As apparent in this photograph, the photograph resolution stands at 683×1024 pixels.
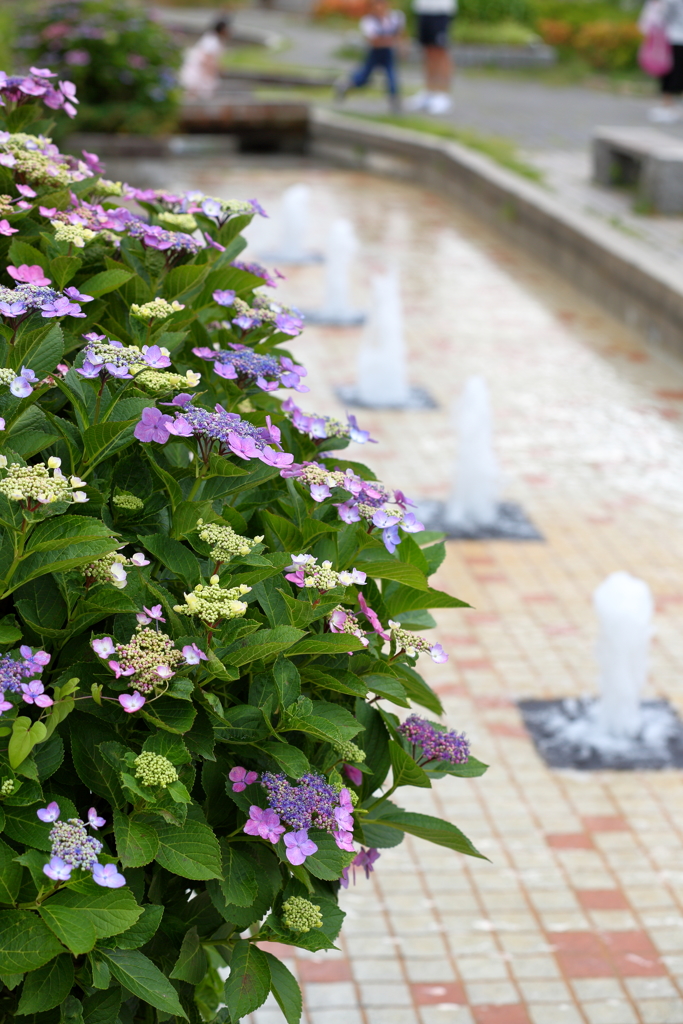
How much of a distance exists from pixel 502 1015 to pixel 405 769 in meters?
1.43

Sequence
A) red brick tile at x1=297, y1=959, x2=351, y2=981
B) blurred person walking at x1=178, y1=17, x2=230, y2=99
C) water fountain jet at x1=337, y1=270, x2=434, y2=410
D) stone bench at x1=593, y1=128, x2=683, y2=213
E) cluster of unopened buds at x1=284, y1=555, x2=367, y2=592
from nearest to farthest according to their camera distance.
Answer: cluster of unopened buds at x1=284, y1=555, x2=367, y2=592 → red brick tile at x1=297, y1=959, x2=351, y2=981 → water fountain jet at x1=337, y1=270, x2=434, y2=410 → stone bench at x1=593, y1=128, x2=683, y2=213 → blurred person walking at x1=178, y1=17, x2=230, y2=99

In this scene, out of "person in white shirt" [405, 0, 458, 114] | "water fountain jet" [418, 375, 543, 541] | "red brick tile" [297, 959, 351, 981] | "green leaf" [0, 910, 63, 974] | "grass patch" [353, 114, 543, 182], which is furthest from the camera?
"person in white shirt" [405, 0, 458, 114]

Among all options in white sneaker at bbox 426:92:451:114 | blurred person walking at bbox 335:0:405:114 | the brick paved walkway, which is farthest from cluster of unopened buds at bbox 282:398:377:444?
white sneaker at bbox 426:92:451:114

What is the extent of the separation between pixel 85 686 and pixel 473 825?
7.54ft

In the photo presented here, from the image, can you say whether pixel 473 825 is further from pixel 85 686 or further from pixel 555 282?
pixel 555 282

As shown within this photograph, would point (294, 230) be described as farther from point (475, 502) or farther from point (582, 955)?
point (582, 955)

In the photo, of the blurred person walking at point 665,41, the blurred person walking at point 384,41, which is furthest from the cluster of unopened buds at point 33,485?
the blurred person walking at point 384,41

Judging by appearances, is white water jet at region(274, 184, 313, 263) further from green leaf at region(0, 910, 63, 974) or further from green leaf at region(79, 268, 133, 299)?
green leaf at region(0, 910, 63, 974)

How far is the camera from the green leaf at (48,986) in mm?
1289

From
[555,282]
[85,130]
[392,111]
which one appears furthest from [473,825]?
[392,111]

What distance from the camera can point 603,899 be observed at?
10.4ft

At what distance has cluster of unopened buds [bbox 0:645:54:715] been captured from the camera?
1276 millimetres

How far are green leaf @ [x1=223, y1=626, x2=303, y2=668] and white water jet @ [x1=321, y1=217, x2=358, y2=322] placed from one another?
7.51 m

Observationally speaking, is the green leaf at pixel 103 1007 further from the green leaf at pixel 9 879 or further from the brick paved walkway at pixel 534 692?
the brick paved walkway at pixel 534 692
